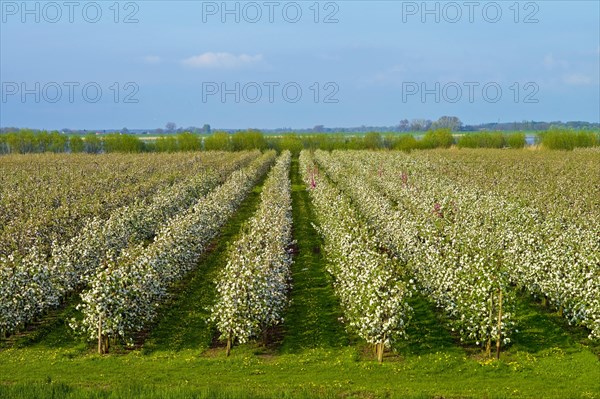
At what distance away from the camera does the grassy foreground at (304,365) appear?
622 inches

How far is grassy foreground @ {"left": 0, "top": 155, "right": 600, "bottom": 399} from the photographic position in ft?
51.8

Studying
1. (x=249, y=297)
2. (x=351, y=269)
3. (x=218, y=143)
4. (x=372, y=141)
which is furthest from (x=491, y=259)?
(x=372, y=141)

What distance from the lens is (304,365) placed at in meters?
18.0

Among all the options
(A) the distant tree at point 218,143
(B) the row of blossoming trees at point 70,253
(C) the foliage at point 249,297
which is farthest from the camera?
(A) the distant tree at point 218,143

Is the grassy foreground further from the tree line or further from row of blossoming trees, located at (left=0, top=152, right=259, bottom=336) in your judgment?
the tree line

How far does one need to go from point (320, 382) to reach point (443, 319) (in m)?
6.75

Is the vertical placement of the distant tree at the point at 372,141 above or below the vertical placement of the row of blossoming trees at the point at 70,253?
above

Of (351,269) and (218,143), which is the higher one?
(218,143)

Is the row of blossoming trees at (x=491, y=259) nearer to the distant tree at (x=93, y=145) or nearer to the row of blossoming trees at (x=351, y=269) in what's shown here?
the row of blossoming trees at (x=351, y=269)

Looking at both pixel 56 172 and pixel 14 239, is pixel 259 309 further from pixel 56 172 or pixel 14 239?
pixel 56 172

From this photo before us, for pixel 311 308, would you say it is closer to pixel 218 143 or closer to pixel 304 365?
pixel 304 365

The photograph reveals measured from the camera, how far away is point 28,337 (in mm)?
20266

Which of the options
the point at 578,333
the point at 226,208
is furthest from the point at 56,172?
the point at 578,333

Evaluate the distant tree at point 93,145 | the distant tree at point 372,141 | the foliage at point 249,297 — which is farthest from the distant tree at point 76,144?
the foliage at point 249,297
